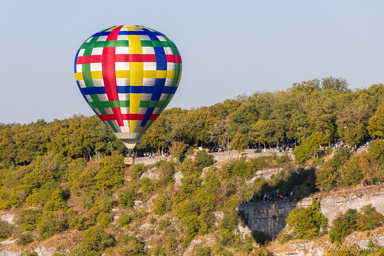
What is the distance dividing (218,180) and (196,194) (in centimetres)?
220

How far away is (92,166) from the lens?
90.9 m

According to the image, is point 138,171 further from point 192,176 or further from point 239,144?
point 239,144

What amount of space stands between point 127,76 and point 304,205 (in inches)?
828

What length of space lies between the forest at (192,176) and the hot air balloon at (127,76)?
17294 mm

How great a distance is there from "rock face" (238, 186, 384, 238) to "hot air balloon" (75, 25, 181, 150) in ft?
59.5

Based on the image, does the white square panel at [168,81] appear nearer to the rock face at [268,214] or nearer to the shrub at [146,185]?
the rock face at [268,214]

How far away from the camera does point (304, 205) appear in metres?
71.6

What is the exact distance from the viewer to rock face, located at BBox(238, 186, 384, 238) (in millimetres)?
68812

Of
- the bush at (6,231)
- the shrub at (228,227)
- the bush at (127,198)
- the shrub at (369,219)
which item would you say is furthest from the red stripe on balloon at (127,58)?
the bush at (6,231)

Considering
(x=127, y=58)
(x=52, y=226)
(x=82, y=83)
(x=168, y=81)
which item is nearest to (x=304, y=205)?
(x=168, y=81)

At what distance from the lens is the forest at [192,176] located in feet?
242

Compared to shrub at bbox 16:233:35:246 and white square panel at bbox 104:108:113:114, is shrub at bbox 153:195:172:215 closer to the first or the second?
shrub at bbox 16:233:35:246

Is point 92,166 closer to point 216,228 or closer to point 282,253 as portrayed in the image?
point 216,228

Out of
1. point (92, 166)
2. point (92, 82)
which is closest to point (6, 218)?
point (92, 166)
